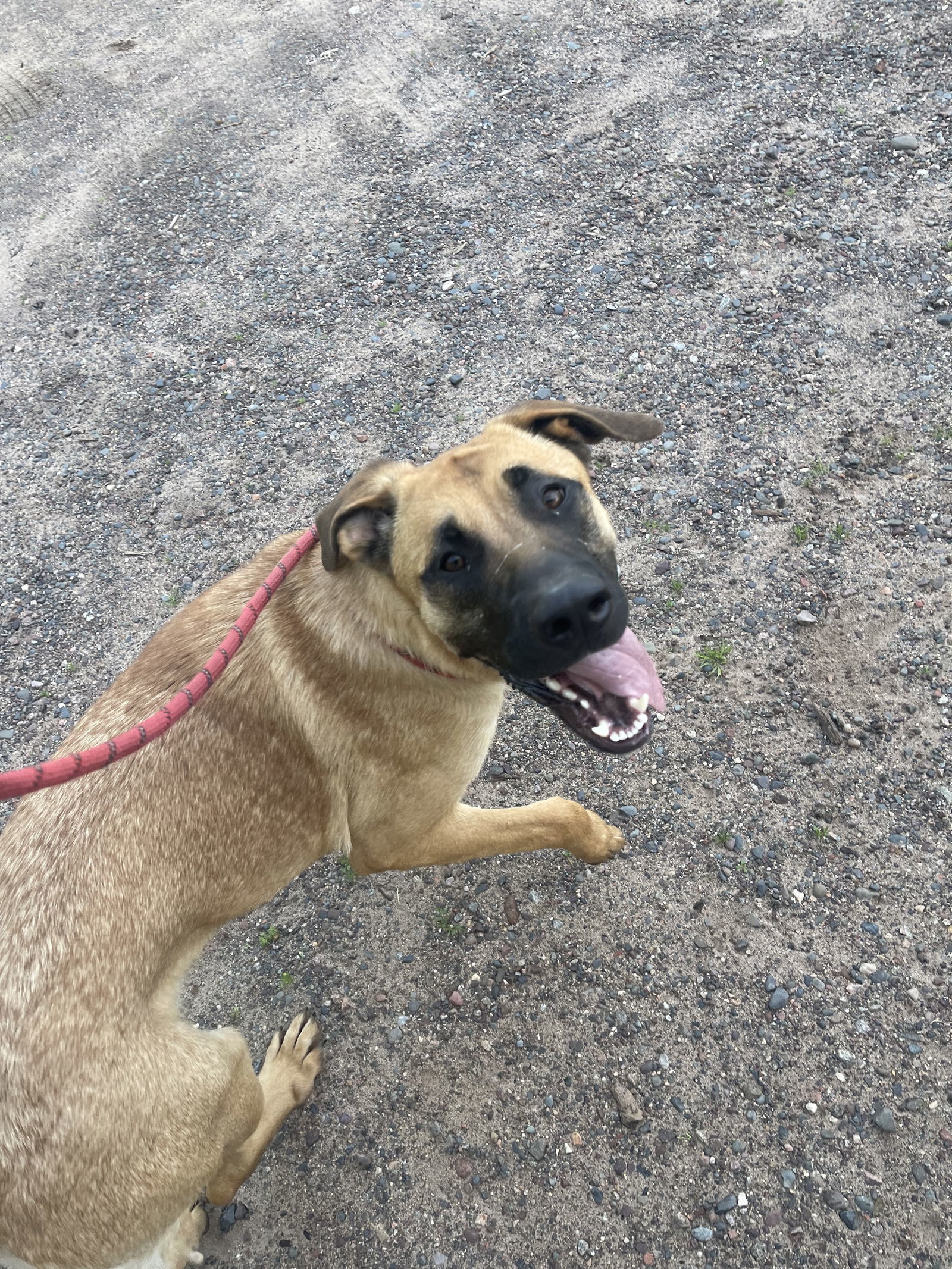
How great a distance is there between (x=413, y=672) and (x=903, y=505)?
3.22 metres

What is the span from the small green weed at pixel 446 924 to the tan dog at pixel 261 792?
557mm

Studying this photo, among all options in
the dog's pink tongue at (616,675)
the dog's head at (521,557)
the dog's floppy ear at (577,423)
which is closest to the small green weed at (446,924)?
the dog's head at (521,557)

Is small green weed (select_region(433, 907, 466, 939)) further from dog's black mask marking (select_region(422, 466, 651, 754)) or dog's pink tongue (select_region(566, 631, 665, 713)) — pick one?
dog's pink tongue (select_region(566, 631, 665, 713))

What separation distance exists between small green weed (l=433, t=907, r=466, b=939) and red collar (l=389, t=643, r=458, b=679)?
149cm

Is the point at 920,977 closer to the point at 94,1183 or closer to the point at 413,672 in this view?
the point at 413,672

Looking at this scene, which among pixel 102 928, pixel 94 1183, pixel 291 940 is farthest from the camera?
pixel 291 940

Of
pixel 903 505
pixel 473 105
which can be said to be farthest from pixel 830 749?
pixel 473 105

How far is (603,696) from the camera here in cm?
320

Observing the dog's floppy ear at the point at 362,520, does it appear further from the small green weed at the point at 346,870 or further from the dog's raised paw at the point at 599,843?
the small green weed at the point at 346,870

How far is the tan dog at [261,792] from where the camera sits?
2650mm

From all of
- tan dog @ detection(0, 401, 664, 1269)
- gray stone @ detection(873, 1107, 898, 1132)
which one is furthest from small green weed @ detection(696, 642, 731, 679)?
gray stone @ detection(873, 1107, 898, 1132)

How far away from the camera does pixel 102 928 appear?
2775 millimetres

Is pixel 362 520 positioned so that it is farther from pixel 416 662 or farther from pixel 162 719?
pixel 162 719

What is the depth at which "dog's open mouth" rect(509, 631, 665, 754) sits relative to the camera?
124 inches
